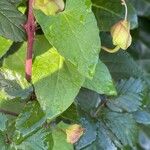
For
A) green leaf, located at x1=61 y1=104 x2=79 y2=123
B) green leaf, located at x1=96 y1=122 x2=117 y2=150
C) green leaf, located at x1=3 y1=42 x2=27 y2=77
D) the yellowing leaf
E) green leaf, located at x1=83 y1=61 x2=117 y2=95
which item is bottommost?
green leaf, located at x1=96 y1=122 x2=117 y2=150

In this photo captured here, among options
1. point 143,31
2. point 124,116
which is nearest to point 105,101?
point 124,116

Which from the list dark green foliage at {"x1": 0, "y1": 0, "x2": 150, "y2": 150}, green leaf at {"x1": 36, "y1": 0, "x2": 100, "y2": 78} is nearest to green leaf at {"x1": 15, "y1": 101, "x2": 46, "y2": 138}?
dark green foliage at {"x1": 0, "y1": 0, "x2": 150, "y2": 150}

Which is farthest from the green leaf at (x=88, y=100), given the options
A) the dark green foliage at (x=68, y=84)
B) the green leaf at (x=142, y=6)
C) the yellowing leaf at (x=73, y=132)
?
the green leaf at (x=142, y=6)

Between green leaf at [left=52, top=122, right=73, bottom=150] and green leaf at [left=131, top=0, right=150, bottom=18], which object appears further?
green leaf at [left=131, top=0, right=150, bottom=18]

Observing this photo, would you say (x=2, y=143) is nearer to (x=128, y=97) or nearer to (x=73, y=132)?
(x=73, y=132)

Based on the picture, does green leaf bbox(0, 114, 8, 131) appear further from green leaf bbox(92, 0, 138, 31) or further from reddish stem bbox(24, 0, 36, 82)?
green leaf bbox(92, 0, 138, 31)

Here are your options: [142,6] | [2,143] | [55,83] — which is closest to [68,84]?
[55,83]
